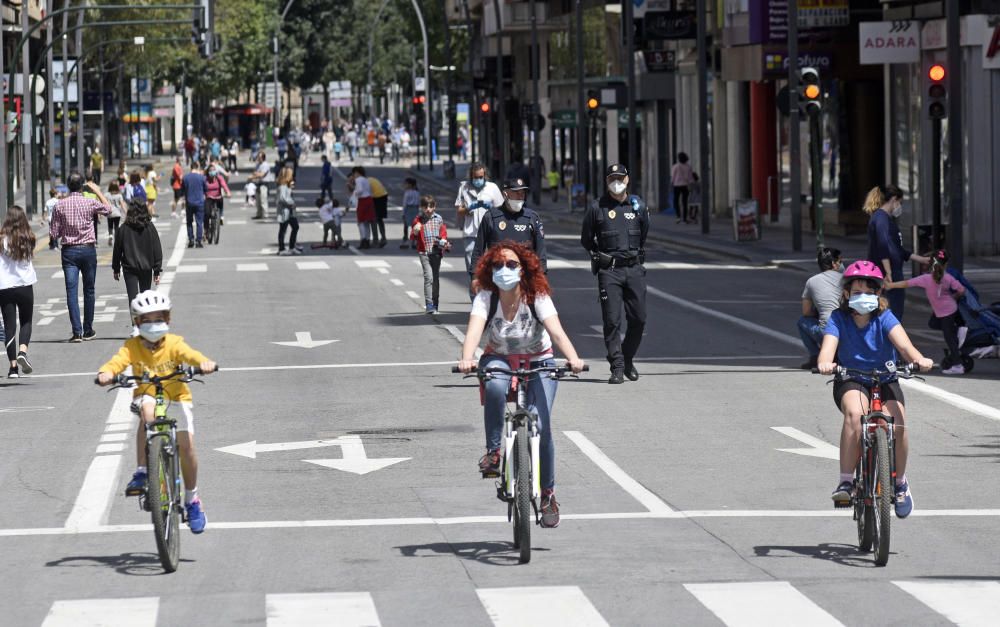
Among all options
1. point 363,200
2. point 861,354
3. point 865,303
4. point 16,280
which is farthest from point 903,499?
point 363,200

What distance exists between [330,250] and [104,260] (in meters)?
5.62

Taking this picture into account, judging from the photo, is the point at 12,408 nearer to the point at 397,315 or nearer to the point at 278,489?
the point at 278,489

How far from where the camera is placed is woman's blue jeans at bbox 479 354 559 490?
35.6 ft

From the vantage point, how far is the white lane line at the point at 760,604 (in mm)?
8992

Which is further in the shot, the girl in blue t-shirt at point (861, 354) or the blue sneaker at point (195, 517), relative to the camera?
the blue sneaker at point (195, 517)

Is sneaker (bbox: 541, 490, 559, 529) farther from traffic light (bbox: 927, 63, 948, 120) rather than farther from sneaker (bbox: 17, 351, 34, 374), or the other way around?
traffic light (bbox: 927, 63, 948, 120)

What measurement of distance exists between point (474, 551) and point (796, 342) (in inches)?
498

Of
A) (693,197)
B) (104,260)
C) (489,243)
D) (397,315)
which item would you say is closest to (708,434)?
(489,243)

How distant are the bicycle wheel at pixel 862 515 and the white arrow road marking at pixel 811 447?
145 inches

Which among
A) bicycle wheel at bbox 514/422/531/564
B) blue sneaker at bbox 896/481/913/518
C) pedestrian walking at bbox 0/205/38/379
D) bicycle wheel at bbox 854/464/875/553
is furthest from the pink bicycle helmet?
pedestrian walking at bbox 0/205/38/379

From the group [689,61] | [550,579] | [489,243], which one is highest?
[689,61]

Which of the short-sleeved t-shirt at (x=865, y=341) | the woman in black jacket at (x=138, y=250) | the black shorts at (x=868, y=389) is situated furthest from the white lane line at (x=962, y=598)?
the woman in black jacket at (x=138, y=250)

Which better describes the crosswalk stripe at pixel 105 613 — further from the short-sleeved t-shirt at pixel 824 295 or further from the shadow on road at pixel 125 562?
the short-sleeved t-shirt at pixel 824 295

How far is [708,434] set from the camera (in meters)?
→ 15.6
